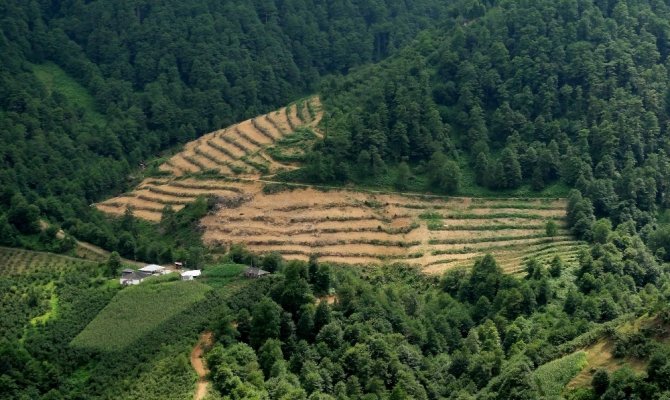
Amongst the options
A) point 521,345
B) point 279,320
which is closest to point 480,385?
point 521,345

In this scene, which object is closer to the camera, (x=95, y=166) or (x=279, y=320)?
(x=279, y=320)

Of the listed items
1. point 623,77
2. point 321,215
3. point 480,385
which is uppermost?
point 623,77

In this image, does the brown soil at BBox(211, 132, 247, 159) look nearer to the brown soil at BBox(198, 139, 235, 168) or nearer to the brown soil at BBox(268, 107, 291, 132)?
the brown soil at BBox(198, 139, 235, 168)

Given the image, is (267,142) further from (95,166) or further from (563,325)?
(563,325)

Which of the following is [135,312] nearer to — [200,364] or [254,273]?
[200,364]

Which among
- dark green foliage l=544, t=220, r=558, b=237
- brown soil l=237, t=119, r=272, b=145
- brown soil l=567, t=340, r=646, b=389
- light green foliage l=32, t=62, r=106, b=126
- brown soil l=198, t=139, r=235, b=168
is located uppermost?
light green foliage l=32, t=62, r=106, b=126

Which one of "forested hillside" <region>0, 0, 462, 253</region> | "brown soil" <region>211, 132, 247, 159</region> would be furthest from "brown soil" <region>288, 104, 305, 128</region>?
"forested hillside" <region>0, 0, 462, 253</region>
